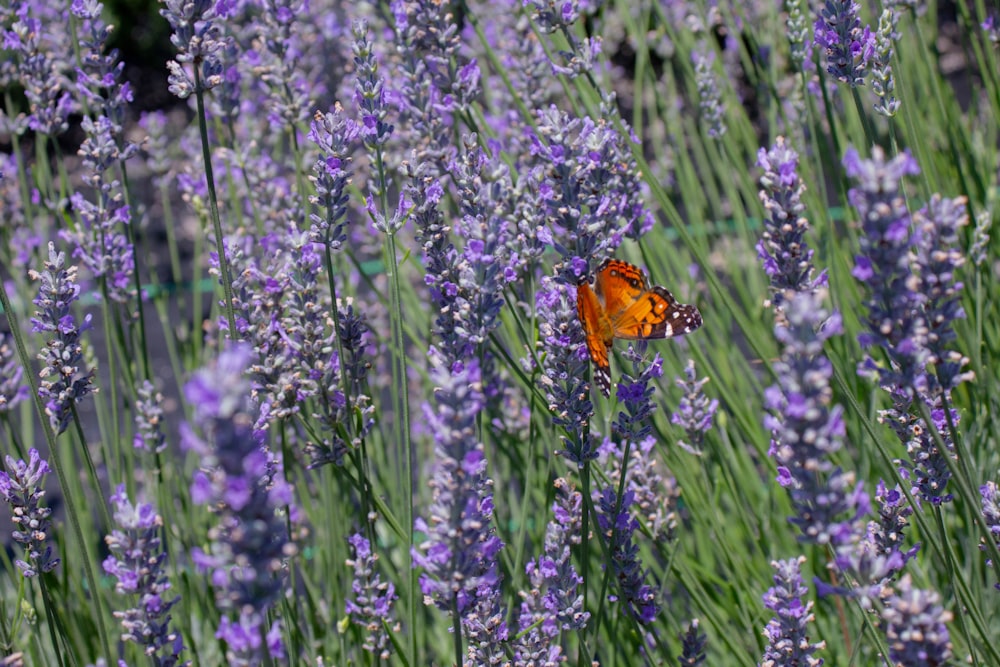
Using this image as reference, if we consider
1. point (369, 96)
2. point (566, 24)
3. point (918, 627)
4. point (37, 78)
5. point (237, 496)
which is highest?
point (37, 78)

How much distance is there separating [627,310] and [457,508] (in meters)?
0.53

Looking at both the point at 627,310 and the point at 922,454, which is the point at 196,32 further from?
the point at 922,454

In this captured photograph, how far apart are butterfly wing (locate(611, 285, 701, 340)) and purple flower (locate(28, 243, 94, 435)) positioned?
2.75ft

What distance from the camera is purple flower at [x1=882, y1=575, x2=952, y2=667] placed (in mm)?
964

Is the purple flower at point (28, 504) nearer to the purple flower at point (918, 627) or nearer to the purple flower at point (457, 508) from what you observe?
the purple flower at point (457, 508)

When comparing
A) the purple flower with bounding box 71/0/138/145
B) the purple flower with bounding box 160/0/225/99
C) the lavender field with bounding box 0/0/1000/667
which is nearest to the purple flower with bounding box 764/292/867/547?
the lavender field with bounding box 0/0/1000/667

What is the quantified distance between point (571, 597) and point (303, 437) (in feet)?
3.81

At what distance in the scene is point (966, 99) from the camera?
263 inches

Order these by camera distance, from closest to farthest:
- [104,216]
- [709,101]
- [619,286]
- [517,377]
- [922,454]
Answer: [922,454] → [619,286] → [104,216] → [517,377] → [709,101]

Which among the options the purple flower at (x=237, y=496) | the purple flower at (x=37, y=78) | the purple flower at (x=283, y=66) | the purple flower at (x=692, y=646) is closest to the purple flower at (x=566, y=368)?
the purple flower at (x=692, y=646)

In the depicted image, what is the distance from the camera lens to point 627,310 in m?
1.50

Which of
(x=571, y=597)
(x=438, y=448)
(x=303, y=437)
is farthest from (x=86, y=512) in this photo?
(x=438, y=448)

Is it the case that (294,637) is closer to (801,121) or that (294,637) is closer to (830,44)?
(830,44)

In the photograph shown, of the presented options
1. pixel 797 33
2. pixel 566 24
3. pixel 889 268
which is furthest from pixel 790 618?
pixel 797 33
